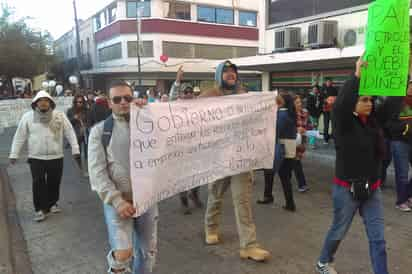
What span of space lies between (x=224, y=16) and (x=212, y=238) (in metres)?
32.7

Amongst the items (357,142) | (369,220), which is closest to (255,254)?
(369,220)

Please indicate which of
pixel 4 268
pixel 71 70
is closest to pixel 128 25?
pixel 71 70

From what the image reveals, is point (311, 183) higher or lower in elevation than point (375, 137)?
lower

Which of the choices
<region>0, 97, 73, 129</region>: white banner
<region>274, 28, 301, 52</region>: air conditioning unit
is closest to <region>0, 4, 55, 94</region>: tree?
<region>0, 97, 73, 129</region>: white banner

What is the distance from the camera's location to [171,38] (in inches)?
1241

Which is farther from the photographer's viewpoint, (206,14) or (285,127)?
(206,14)

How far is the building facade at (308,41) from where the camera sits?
1061 cm

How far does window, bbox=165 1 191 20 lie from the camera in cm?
3169

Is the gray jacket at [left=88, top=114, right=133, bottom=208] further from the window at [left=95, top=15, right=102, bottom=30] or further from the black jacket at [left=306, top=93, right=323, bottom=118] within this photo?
the window at [left=95, top=15, right=102, bottom=30]

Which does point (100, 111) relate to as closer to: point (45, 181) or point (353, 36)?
point (45, 181)

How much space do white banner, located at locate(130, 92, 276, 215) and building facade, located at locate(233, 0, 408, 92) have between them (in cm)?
656

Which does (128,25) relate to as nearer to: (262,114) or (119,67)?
(119,67)

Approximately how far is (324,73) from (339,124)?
10372mm

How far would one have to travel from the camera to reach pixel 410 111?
16.9ft
